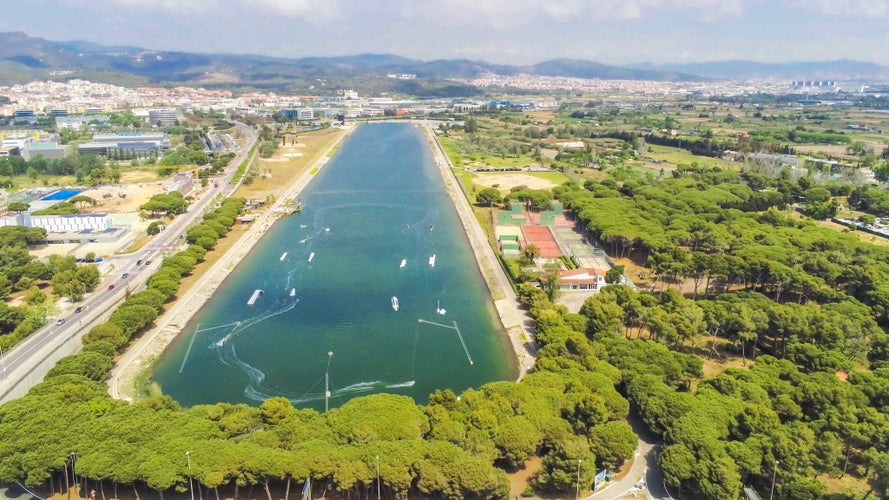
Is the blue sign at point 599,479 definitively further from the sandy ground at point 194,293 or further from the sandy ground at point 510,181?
the sandy ground at point 510,181

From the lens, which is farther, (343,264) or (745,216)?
(745,216)

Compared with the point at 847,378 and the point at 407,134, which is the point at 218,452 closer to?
the point at 847,378

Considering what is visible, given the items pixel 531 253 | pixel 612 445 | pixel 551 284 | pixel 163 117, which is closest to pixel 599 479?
pixel 612 445

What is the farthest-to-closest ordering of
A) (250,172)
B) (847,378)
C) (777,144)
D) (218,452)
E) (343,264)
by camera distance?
(777,144) → (250,172) → (343,264) → (847,378) → (218,452)

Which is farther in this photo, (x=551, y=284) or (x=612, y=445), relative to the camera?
(x=551, y=284)

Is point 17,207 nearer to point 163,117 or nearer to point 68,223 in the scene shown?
point 68,223

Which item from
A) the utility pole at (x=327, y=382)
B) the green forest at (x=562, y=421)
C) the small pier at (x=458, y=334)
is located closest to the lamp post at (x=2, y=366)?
the green forest at (x=562, y=421)

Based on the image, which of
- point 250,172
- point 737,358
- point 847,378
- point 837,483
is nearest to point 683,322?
point 737,358
